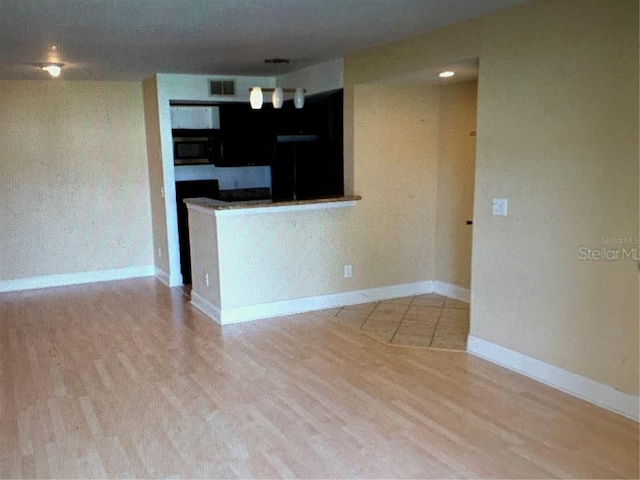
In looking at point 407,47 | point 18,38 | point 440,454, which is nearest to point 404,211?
point 407,47

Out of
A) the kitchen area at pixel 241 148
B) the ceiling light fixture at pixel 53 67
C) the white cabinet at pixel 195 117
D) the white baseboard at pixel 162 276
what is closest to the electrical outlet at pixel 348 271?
the kitchen area at pixel 241 148

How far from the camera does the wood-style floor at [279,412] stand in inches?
103

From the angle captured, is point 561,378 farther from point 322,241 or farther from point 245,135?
point 245,135

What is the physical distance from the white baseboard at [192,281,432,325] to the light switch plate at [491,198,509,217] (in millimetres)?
1984

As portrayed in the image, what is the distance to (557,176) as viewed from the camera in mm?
3258

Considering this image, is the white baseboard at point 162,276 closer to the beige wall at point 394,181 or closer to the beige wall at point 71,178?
the beige wall at point 71,178

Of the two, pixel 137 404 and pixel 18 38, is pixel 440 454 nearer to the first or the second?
pixel 137 404

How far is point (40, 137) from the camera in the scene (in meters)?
6.20

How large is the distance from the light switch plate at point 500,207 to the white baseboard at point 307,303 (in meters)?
1.98

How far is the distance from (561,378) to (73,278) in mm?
5460

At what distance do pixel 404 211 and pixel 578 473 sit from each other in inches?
130

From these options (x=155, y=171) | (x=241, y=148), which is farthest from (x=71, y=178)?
(x=241, y=148)

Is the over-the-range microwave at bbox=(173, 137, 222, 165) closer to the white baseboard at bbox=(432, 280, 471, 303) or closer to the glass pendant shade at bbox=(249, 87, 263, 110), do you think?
the glass pendant shade at bbox=(249, 87, 263, 110)

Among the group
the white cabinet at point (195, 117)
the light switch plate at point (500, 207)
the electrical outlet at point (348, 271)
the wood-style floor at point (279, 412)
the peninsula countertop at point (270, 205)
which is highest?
the white cabinet at point (195, 117)
